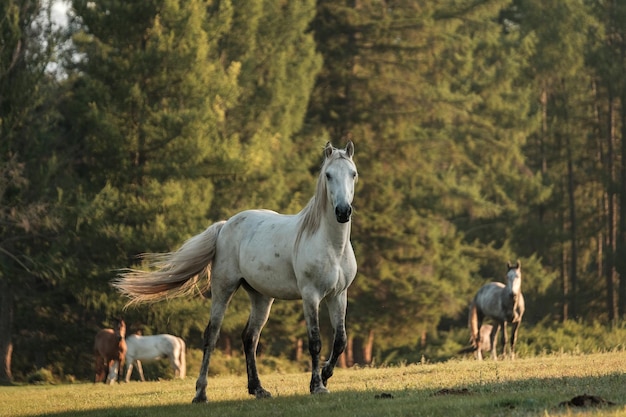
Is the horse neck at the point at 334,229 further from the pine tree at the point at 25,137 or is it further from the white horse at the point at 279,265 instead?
the pine tree at the point at 25,137

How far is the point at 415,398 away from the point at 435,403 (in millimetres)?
678

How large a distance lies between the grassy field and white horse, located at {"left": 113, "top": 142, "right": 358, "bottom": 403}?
0.64 metres

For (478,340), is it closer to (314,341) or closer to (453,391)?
(314,341)

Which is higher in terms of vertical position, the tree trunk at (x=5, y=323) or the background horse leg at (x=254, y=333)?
the background horse leg at (x=254, y=333)

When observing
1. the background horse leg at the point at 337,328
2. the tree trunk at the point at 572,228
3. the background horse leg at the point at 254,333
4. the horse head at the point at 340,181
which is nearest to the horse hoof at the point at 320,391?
the background horse leg at the point at 337,328

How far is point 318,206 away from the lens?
1131cm

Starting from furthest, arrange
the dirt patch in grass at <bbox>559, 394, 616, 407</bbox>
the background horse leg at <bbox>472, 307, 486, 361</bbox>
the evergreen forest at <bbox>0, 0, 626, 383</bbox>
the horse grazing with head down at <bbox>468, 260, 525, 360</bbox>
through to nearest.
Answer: the evergreen forest at <bbox>0, 0, 626, 383</bbox>, the background horse leg at <bbox>472, 307, 486, 361</bbox>, the horse grazing with head down at <bbox>468, 260, 525, 360</bbox>, the dirt patch in grass at <bbox>559, 394, 616, 407</bbox>

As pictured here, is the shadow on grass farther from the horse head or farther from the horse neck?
the horse head

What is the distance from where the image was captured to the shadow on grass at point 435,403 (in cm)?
905

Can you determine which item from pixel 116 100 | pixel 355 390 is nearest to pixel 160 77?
pixel 116 100

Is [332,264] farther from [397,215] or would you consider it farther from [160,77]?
[397,215]

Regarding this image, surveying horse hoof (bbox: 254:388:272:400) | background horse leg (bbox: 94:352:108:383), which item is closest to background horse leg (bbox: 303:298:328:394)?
horse hoof (bbox: 254:388:272:400)

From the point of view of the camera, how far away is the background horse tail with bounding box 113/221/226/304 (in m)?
12.8

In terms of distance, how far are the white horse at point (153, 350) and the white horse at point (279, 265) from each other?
1104 centimetres
